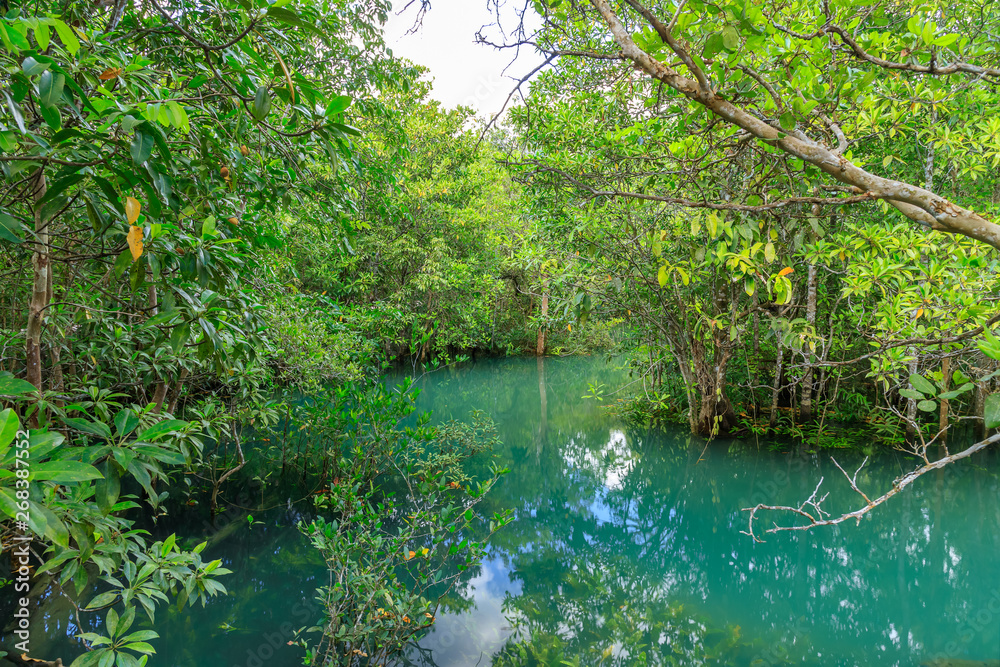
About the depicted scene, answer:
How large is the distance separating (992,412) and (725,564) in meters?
3.25

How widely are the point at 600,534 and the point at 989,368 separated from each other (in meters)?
4.12

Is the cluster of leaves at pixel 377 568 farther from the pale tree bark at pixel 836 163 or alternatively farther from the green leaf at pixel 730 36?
the green leaf at pixel 730 36

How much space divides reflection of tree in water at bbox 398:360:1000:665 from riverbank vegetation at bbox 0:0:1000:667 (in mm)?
554

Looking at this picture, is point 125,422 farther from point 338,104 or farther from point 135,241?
point 338,104

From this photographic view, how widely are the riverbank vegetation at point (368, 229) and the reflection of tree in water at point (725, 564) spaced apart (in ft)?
1.82

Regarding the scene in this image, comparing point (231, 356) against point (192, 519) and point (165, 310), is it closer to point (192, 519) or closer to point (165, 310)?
point (165, 310)

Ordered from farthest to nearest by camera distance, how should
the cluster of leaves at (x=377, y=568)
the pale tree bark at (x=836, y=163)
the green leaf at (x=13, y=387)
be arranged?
1. the cluster of leaves at (x=377, y=568)
2. the pale tree bark at (x=836, y=163)
3. the green leaf at (x=13, y=387)

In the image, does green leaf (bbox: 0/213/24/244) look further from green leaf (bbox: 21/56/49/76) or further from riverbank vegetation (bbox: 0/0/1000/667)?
green leaf (bbox: 21/56/49/76)

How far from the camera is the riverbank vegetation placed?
1.23 metres

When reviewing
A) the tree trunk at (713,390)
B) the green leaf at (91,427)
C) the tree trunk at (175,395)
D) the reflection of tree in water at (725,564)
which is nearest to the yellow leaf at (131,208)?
the green leaf at (91,427)

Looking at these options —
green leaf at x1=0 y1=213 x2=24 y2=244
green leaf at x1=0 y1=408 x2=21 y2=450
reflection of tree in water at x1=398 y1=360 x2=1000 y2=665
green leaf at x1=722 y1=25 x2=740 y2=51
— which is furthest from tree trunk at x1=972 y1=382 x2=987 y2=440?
Result: green leaf at x1=0 y1=213 x2=24 y2=244

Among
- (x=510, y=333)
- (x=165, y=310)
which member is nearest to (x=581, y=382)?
(x=510, y=333)

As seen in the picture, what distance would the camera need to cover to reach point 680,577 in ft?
12.1

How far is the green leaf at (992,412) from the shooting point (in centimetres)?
104
